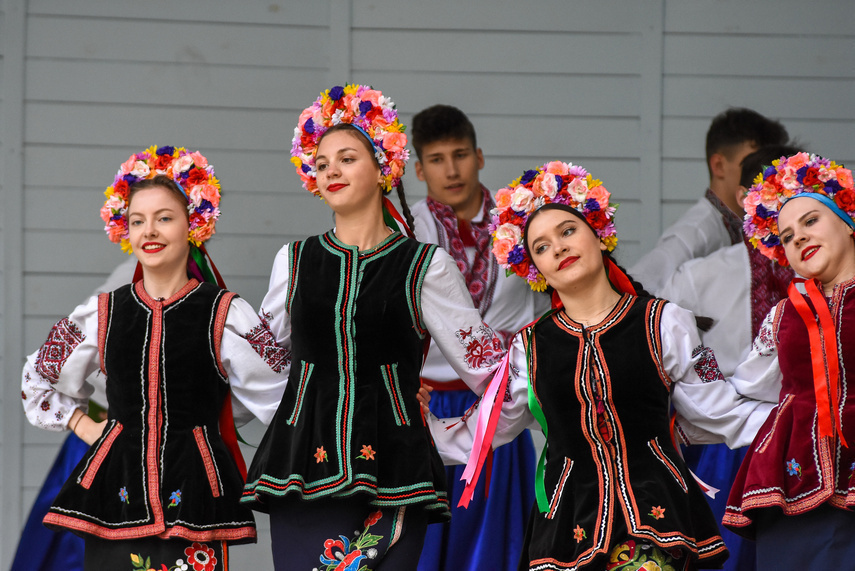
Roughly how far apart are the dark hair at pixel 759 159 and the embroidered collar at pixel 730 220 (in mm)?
351

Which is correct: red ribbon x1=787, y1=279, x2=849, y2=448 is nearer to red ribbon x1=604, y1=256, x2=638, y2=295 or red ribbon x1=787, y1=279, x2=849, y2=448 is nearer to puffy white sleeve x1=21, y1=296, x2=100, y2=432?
red ribbon x1=604, y1=256, x2=638, y2=295

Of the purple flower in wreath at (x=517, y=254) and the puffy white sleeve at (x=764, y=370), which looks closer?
the puffy white sleeve at (x=764, y=370)

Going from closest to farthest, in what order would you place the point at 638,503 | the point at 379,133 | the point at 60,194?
the point at 638,503
the point at 379,133
the point at 60,194

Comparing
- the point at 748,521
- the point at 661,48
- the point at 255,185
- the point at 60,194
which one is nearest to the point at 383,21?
the point at 255,185

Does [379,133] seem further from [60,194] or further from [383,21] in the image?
[60,194]

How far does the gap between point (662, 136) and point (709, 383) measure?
6.85ft

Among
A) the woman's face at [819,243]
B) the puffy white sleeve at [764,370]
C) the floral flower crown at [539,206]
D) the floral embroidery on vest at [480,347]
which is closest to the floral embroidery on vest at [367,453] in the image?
the floral embroidery on vest at [480,347]

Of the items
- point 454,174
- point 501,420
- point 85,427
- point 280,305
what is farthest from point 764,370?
point 85,427

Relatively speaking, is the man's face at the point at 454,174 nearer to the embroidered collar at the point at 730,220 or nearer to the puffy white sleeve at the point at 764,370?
the embroidered collar at the point at 730,220

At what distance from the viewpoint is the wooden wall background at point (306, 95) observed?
5.07 metres

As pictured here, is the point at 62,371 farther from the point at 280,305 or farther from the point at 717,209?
the point at 717,209

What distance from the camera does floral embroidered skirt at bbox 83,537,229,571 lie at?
326 centimetres

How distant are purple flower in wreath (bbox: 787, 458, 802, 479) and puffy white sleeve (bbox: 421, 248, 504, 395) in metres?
0.88

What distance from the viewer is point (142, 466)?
3318 millimetres
